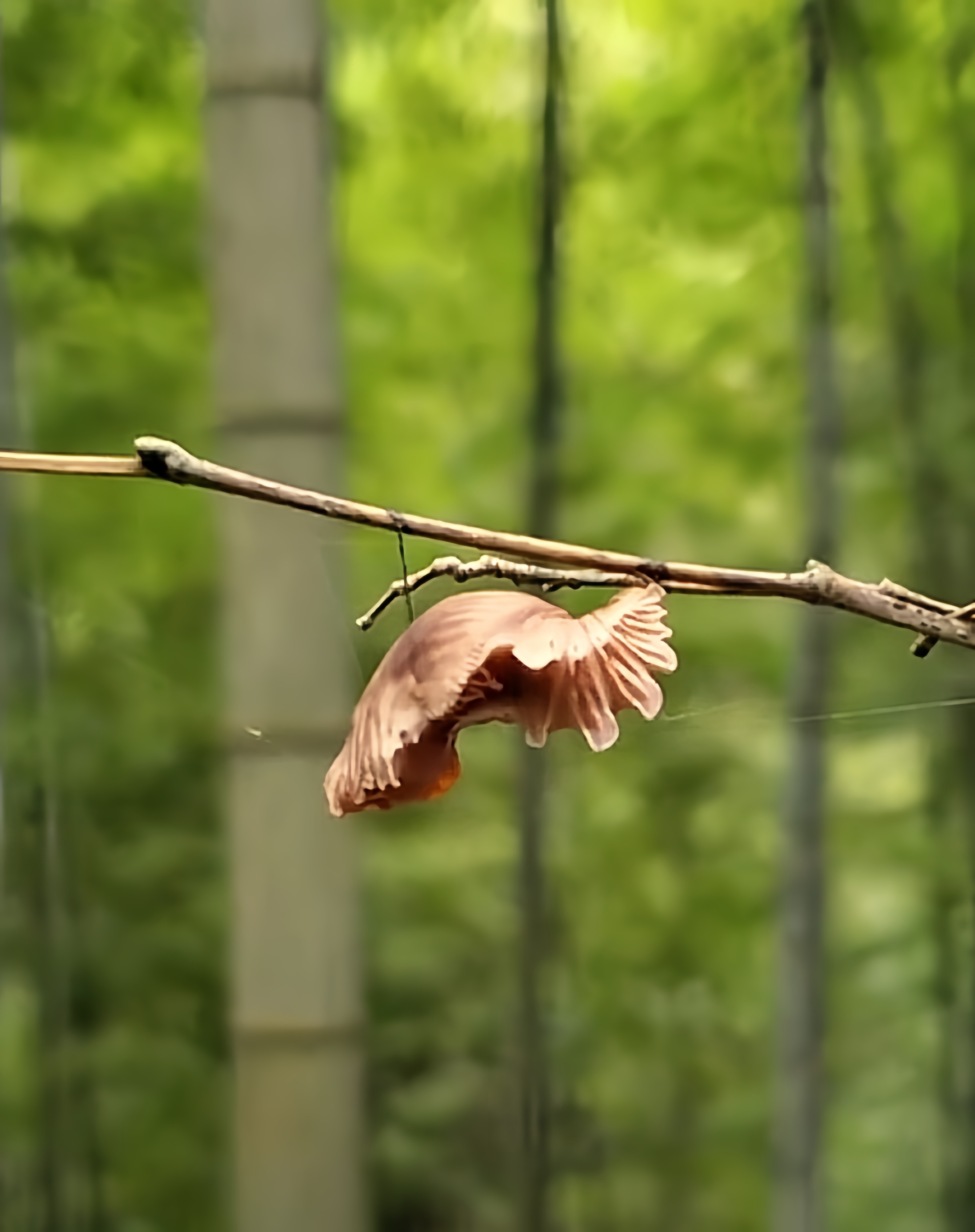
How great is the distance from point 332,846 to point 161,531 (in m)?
0.20

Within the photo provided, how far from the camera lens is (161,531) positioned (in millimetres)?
688

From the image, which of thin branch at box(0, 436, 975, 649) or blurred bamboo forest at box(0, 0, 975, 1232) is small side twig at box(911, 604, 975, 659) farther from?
blurred bamboo forest at box(0, 0, 975, 1232)

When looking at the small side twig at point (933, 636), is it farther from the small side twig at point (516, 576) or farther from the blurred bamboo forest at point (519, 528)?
the blurred bamboo forest at point (519, 528)

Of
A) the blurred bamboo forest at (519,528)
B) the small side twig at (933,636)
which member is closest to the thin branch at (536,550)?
the small side twig at (933,636)

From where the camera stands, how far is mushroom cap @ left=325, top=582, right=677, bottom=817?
0.28m

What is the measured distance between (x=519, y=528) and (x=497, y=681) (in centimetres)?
39

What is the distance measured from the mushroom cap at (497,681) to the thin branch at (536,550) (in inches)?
0.4

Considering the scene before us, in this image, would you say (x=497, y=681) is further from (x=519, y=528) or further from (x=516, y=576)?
(x=519, y=528)

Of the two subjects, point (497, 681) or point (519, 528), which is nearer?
point (497, 681)

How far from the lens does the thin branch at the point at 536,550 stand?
0.27 meters

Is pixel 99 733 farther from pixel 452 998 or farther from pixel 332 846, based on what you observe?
pixel 452 998

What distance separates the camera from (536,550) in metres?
0.28

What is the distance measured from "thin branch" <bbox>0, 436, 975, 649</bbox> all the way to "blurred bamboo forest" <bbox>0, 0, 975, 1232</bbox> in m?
0.35

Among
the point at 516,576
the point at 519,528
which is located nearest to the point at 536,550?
the point at 516,576
